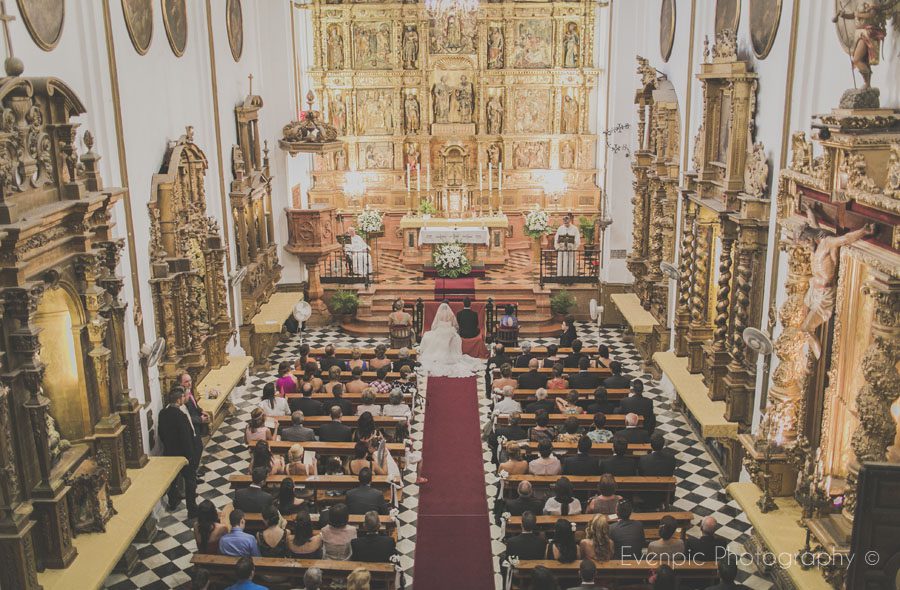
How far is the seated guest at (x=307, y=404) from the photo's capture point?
13.7m

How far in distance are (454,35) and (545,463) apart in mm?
18903

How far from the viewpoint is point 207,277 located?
15.0m

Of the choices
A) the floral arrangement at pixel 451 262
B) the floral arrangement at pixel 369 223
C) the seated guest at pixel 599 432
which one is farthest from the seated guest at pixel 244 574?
the floral arrangement at pixel 369 223

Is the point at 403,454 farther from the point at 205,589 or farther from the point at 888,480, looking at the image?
the point at 888,480

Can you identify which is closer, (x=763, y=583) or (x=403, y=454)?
(x=763, y=583)

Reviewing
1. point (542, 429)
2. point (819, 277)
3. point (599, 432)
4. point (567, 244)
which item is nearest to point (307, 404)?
point (542, 429)

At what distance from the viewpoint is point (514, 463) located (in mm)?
11477

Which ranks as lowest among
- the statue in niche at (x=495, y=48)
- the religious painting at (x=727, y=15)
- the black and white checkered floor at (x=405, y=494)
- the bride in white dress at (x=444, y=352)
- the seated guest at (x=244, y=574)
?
the black and white checkered floor at (x=405, y=494)

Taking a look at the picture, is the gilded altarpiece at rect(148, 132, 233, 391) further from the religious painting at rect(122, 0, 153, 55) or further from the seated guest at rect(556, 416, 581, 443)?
the seated guest at rect(556, 416, 581, 443)

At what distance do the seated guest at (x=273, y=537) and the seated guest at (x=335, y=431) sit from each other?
3002 millimetres

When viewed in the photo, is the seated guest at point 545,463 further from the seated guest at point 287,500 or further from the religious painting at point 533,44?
the religious painting at point 533,44

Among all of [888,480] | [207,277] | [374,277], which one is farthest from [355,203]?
[888,480]

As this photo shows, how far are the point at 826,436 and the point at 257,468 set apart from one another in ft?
22.2

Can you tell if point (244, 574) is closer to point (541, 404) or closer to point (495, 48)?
point (541, 404)
